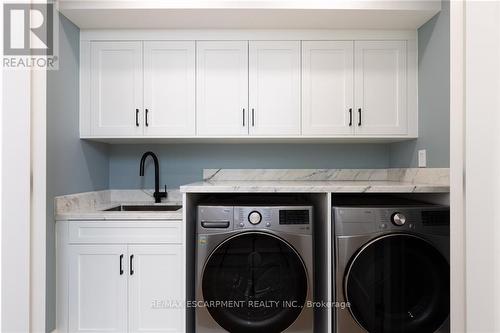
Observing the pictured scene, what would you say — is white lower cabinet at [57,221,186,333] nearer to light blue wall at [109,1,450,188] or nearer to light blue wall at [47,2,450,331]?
light blue wall at [47,2,450,331]

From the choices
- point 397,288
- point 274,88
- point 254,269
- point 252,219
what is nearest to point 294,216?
point 252,219

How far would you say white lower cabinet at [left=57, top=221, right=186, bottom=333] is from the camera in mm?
1846

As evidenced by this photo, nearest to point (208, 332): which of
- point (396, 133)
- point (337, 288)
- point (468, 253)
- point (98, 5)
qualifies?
point (337, 288)

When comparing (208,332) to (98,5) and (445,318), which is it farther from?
(98,5)

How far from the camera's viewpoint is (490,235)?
54 centimetres

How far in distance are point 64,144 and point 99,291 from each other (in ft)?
3.24

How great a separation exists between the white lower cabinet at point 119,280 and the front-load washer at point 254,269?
23 cm

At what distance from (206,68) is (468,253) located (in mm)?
1960

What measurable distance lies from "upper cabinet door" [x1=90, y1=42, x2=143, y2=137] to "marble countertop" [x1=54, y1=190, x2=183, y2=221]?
509mm

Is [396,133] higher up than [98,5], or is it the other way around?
[98,5]

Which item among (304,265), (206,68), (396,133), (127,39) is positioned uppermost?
(127,39)

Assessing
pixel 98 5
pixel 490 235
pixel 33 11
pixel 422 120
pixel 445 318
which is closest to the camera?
pixel 490 235

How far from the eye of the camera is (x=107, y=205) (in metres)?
2.39

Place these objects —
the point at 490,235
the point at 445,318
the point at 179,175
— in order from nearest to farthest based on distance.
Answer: the point at 490,235 < the point at 445,318 < the point at 179,175
